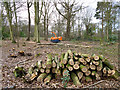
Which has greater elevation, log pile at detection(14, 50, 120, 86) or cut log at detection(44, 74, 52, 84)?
log pile at detection(14, 50, 120, 86)

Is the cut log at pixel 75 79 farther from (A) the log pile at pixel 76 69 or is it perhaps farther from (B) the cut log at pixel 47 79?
(B) the cut log at pixel 47 79

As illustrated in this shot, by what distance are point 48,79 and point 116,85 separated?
2.11 metres

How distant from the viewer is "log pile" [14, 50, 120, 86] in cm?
315

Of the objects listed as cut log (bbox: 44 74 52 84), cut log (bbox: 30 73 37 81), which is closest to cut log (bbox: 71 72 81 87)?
cut log (bbox: 44 74 52 84)

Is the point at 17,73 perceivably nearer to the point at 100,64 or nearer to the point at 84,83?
the point at 84,83

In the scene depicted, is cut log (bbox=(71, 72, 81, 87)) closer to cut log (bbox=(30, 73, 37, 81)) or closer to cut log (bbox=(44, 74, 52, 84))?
cut log (bbox=(44, 74, 52, 84))

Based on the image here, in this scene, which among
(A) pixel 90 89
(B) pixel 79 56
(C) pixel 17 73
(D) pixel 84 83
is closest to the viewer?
(A) pixel 90 89

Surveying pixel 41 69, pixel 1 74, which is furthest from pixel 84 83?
pixel 1 74

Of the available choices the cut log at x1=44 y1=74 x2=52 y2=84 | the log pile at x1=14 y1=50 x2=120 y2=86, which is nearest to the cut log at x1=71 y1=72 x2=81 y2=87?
the log pile at x1=14 y1=50 x2=120 y2=86

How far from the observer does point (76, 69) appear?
3.22m

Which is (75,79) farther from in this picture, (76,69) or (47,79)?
(47,79)

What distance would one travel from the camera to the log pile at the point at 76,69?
3.15 m

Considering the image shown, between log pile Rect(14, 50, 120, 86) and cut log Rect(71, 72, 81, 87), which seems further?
log pile Rect(14, 50, 120, 86)

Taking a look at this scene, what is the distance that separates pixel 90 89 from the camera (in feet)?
9.21
